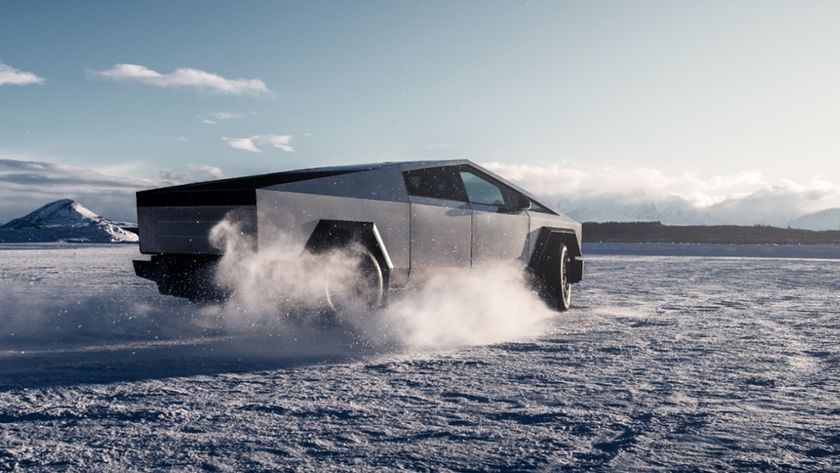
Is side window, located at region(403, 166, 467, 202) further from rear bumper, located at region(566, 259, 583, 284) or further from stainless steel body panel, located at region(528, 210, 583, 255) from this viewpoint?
rear bumper, located at region(566, 259, 583, 284)

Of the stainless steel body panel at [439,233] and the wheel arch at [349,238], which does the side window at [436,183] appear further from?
the wheel arch at [349,238]

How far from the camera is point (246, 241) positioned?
4680 mm

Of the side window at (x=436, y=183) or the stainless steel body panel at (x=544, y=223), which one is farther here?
the stainless steel body panel at (x=544, y=223)

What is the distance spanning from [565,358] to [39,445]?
3247 millimetres

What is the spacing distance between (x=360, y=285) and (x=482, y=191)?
1845 millimetres

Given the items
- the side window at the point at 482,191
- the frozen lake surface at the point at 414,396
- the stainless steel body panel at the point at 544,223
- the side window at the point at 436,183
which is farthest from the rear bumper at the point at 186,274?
the stainless steel body panel at the point at 544,223

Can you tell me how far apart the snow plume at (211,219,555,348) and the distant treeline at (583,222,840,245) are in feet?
142

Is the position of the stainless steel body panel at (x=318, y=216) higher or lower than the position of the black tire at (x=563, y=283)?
higher

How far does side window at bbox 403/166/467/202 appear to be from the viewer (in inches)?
229

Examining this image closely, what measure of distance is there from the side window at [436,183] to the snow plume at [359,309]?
2.48ft

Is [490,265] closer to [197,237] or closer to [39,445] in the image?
[197,237]

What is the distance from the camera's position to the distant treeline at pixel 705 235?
48.6m

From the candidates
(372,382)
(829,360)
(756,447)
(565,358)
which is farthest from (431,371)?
(829,360)

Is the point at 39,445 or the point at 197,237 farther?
the point at 197,237
